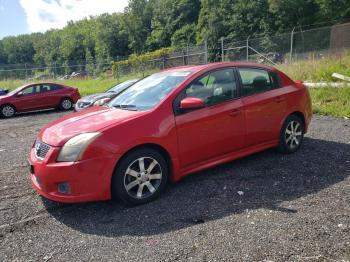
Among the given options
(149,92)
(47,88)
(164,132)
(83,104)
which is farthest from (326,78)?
(47,88)

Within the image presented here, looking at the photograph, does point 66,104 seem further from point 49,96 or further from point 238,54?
point 238,54

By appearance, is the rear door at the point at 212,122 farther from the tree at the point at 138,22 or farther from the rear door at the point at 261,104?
the tree at the point at 138,22

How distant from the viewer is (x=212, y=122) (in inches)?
199

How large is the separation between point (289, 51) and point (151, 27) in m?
80.4

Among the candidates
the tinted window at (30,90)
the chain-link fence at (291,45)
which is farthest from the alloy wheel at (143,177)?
the chain-link fence at (291,45)

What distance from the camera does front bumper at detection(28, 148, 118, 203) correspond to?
162 inches

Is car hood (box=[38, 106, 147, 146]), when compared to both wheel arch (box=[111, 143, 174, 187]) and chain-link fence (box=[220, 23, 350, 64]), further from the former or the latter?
chain-link fence (box=[220, 23, 350, 64])

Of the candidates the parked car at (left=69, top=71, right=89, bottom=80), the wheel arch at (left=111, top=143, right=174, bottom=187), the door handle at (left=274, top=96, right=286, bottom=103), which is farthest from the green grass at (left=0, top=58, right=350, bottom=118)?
the parked car at (left=69, top=71, right=89, bottom=80)

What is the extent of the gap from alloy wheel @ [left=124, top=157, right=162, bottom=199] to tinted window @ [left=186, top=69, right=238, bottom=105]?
112cm

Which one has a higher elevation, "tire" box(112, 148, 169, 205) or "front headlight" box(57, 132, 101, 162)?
"front headlight" box(57, 132, 101, 162)

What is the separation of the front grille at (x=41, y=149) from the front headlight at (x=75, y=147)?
0.86 feet

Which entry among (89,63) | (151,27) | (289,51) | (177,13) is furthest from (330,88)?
(151,27)

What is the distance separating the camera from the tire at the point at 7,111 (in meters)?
16.1

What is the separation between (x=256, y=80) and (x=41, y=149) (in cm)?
340
